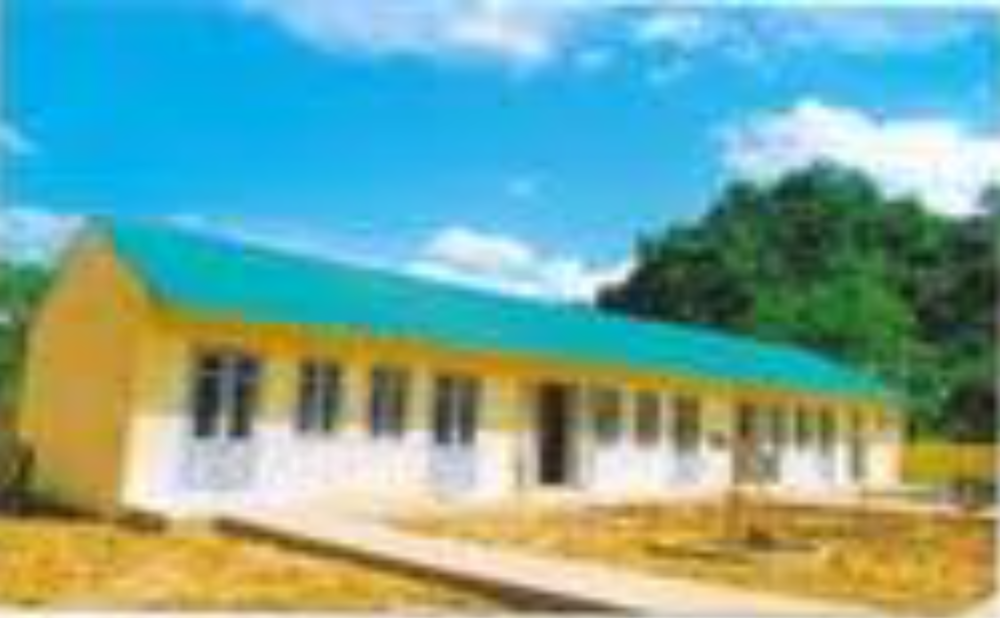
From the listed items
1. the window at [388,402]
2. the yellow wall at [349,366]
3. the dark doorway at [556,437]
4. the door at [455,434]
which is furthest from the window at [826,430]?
the window at [388,402]

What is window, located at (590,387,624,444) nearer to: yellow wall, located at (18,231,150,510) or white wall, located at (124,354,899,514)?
white wall, located at (124,354,899,514)

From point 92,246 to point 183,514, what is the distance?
11.4ft

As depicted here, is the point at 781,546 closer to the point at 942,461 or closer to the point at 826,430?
the point at 826,430

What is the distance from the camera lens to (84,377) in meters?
17.8

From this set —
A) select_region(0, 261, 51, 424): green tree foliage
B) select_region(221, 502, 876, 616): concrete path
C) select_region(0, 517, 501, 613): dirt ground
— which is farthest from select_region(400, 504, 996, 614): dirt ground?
select_region(0, 261, 51, 424): green tree foliage

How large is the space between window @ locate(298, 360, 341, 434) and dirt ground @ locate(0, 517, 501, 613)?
3077mm

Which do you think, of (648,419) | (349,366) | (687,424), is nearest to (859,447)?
(687,424)

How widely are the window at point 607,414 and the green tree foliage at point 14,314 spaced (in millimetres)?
7466

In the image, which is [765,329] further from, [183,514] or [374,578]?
[374,578]

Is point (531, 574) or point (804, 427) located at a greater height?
point (804, 427)

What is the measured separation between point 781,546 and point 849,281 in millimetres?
29458

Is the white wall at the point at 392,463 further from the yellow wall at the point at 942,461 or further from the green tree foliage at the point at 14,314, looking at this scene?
the yellow wall at the point at 942,461

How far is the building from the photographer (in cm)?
1705

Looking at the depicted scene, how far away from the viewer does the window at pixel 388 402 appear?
762 inches
